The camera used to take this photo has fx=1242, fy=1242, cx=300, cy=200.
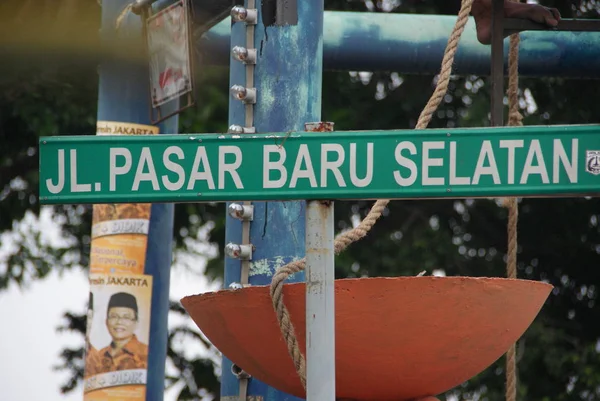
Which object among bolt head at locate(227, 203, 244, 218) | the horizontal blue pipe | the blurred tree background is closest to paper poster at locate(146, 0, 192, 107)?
the horizontal blue pipe

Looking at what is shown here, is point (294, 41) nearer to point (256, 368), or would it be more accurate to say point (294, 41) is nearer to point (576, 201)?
point (256, 368)

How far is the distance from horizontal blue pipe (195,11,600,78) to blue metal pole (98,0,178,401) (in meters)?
0.33

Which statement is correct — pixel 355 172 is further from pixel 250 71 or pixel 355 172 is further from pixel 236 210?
pixel 250 71

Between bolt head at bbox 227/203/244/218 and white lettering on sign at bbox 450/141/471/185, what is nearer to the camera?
white lettering on sign at bbox 450/141/471/185

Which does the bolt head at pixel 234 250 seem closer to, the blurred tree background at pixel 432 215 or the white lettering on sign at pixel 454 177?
the white lettering on sign at pixel 454 177

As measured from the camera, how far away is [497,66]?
3877 millimetres

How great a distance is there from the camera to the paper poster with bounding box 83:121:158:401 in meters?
5.48

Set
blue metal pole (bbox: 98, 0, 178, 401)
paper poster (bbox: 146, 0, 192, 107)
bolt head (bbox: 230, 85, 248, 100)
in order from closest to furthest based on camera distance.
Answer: bolt head (bbox: 230, 85, 248, 100) → paper poster (bbox: 146, 0, 192, 107) → blue metal pole (bbox: 98, 0, 178, 401)

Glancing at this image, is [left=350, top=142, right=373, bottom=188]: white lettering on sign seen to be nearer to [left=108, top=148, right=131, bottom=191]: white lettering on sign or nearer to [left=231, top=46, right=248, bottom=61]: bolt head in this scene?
[left=108, top=148, right=131, bottom=191]: white lettering on sign

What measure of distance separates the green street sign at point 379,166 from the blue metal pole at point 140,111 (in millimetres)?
2819

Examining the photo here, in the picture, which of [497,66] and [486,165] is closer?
[486,165]

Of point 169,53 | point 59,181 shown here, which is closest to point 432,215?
point 169,53

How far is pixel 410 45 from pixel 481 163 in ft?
9.21

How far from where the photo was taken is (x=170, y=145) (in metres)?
2.76
